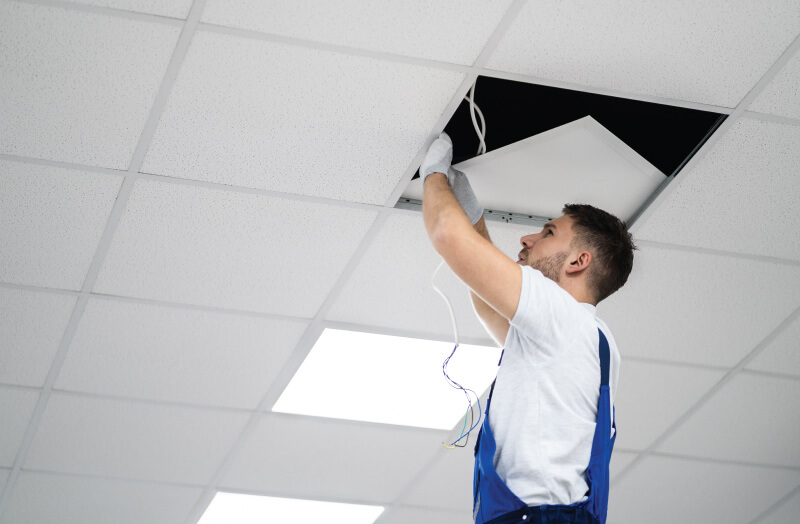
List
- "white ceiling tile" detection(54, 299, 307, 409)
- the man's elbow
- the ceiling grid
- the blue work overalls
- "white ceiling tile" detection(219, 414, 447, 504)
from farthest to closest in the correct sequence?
1. "white ceiling tile" detection(219, 414, 447, 504)
2. "white ceiling tile" detection(54, 299, 307, 409)
3. the ceiling grid
4. the man's elbow
5. the blue work overalls

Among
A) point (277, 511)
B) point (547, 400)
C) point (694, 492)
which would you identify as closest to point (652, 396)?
point (694, 492)

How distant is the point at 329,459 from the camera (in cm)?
333

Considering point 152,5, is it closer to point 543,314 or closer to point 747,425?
point 543,314

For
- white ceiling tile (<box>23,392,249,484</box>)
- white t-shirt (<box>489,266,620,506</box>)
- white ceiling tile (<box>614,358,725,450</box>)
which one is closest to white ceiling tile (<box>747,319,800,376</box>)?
white ceiling tile (<box>614,358,725,450</box>)

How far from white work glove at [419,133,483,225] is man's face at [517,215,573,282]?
0.53 ft

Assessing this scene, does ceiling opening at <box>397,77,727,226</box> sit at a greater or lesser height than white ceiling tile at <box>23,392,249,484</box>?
greater

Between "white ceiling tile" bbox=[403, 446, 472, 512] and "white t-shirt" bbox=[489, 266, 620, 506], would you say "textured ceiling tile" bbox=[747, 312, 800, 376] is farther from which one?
"white t-shirt" bbox=[489, 266, 620, 506]

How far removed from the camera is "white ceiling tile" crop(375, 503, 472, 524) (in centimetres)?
359

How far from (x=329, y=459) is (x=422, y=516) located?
56cm

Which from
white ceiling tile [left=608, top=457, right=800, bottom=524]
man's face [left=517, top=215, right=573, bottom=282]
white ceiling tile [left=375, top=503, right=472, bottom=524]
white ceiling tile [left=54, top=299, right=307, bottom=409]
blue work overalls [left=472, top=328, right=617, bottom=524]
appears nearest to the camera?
blue work overalls [left=472, top=328, right=617, bottom=524]

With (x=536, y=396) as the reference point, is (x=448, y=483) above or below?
above

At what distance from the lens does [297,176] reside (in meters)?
2.25

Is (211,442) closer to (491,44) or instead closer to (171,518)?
(171,518)

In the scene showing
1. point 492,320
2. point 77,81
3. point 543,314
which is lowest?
point 543,314
